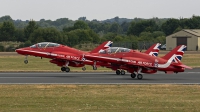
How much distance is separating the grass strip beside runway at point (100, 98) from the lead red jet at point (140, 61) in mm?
7213

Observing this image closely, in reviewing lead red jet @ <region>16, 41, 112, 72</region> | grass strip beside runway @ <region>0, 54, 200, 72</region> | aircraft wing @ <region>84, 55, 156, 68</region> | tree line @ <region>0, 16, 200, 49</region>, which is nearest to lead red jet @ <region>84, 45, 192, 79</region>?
aircraft wing @ <region>84, 55, 156, 68</region>

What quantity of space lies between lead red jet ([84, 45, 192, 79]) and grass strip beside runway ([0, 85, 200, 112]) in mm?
7213

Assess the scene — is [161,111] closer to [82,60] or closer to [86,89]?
[86,89]

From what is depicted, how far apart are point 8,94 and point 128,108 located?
26.7ft

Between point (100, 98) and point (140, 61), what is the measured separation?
14932mm

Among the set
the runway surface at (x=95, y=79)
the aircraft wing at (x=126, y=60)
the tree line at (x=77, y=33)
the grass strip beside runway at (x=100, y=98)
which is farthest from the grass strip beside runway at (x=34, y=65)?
the tree line at (x=77, y=33)

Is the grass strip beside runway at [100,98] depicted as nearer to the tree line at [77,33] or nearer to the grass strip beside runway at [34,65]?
the grass strip beside runway at [34,65]

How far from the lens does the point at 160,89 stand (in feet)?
109

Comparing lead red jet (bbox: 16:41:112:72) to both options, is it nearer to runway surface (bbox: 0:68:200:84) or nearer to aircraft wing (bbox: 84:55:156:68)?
aircraft wing (bbox: 84:55:156:68)

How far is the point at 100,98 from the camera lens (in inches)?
1124

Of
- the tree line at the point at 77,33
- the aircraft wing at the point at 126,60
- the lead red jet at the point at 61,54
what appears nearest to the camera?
the aircraft wing at the point at 126,60

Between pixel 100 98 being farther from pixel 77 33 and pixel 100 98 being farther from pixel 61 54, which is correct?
pixel 77 33

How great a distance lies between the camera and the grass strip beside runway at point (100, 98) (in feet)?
81.7

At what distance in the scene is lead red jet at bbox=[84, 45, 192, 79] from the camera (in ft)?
139
